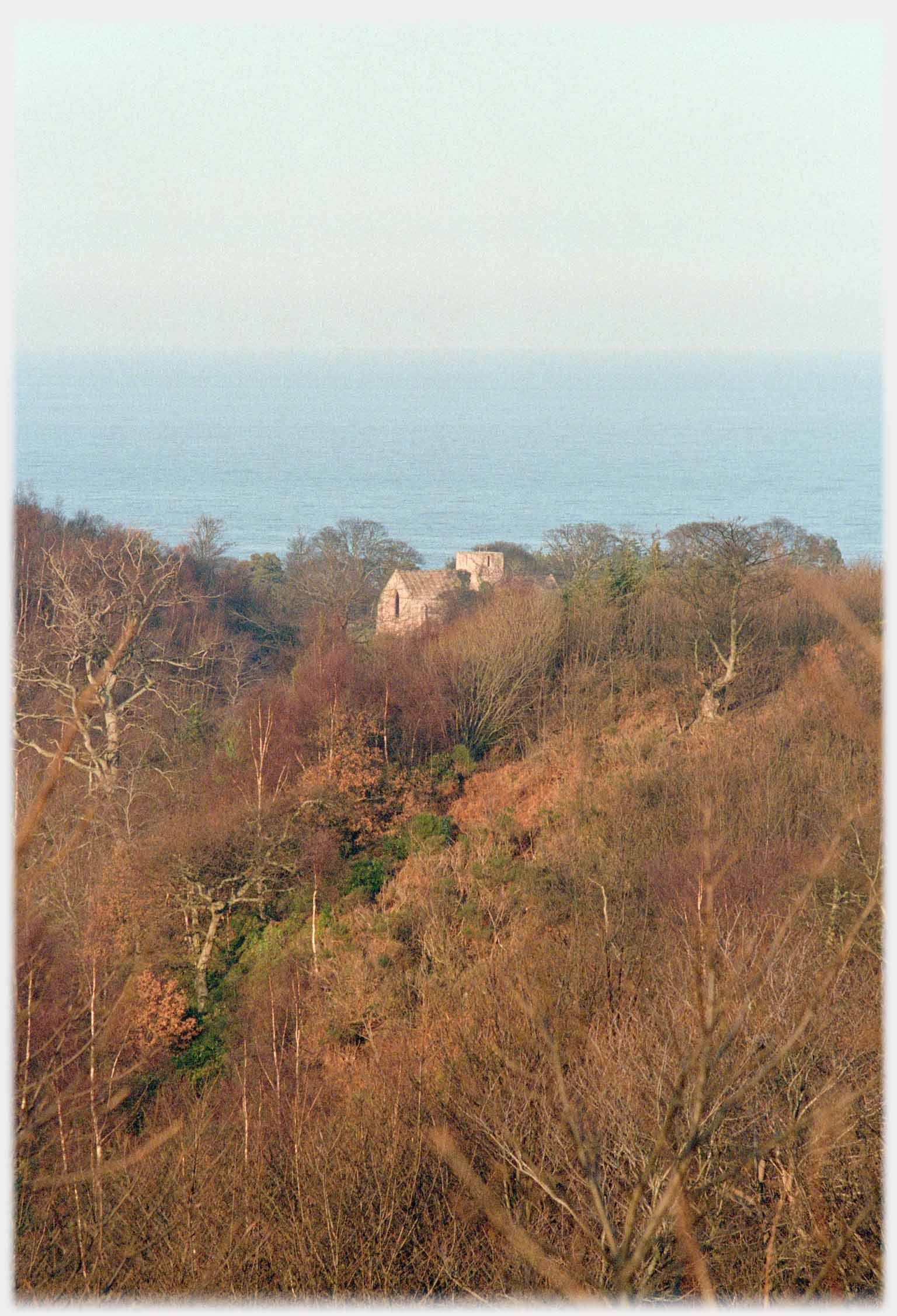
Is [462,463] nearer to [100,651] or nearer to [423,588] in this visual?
[423,588]

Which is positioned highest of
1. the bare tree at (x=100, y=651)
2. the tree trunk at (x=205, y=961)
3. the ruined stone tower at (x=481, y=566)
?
the ruined stone tower at (x=481, y=566)

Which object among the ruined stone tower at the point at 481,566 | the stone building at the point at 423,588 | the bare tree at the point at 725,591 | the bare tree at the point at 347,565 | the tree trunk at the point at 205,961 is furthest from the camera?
the bare tree at the point at 347,565

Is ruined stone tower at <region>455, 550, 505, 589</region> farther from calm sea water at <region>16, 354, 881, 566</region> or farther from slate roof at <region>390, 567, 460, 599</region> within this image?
calm sea water at <region>16, 354, 881, 566</region>

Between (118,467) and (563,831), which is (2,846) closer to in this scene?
(563,831)

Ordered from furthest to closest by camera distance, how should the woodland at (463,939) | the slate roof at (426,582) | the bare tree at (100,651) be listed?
the slate roof at (426,582)
the bare tree at (100,651)
the woodland at (463,939)

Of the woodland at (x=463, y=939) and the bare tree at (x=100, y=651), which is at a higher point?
the bare tree at (x=100, y=651)

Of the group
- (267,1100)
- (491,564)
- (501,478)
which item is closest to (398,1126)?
(267,1100)

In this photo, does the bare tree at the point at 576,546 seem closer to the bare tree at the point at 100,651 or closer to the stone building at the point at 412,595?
the stone building at the point at 412,595

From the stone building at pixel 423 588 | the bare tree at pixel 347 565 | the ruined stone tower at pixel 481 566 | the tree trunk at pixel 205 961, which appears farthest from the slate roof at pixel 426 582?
the tree trunk at pixel 205 961
